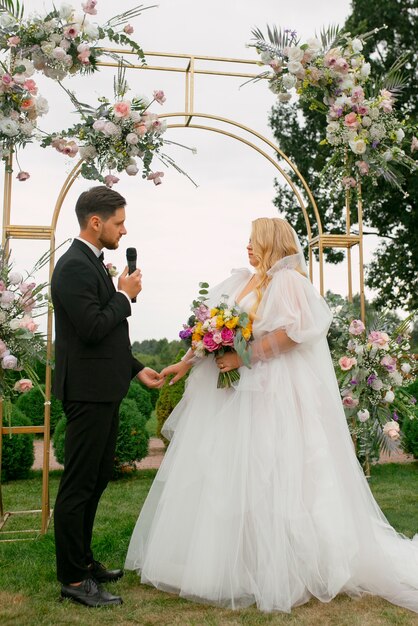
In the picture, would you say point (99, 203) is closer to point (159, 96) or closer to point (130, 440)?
point (159, 96)

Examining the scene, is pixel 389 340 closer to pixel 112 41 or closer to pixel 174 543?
pixel 174 543

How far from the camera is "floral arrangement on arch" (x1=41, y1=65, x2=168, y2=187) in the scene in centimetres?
480

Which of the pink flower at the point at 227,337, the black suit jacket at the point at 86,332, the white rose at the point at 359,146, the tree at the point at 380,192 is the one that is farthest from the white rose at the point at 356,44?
the tree at the point at 380,192

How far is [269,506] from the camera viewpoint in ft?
12.2

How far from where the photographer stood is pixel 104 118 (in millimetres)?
4824

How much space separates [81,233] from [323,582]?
233 centimetres

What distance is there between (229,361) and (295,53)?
282 centimetres

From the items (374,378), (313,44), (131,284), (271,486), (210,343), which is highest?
(313,44)

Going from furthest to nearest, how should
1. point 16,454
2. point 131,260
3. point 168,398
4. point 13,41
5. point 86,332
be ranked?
point 168,398, point 16,454, point 13,41, point 131,260, point 86,332

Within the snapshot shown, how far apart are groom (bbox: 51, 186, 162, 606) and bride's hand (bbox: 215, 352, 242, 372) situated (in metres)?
0.55

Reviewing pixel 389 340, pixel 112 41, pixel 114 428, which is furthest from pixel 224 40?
pixel 114 428

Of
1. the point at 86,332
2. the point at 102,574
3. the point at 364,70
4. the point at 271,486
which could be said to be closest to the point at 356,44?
the point at 364,70

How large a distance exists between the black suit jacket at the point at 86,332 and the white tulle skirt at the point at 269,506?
0.66 metres

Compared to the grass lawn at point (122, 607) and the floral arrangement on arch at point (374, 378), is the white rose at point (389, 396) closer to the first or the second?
the floral arrangement on arch at point (374, 378)
